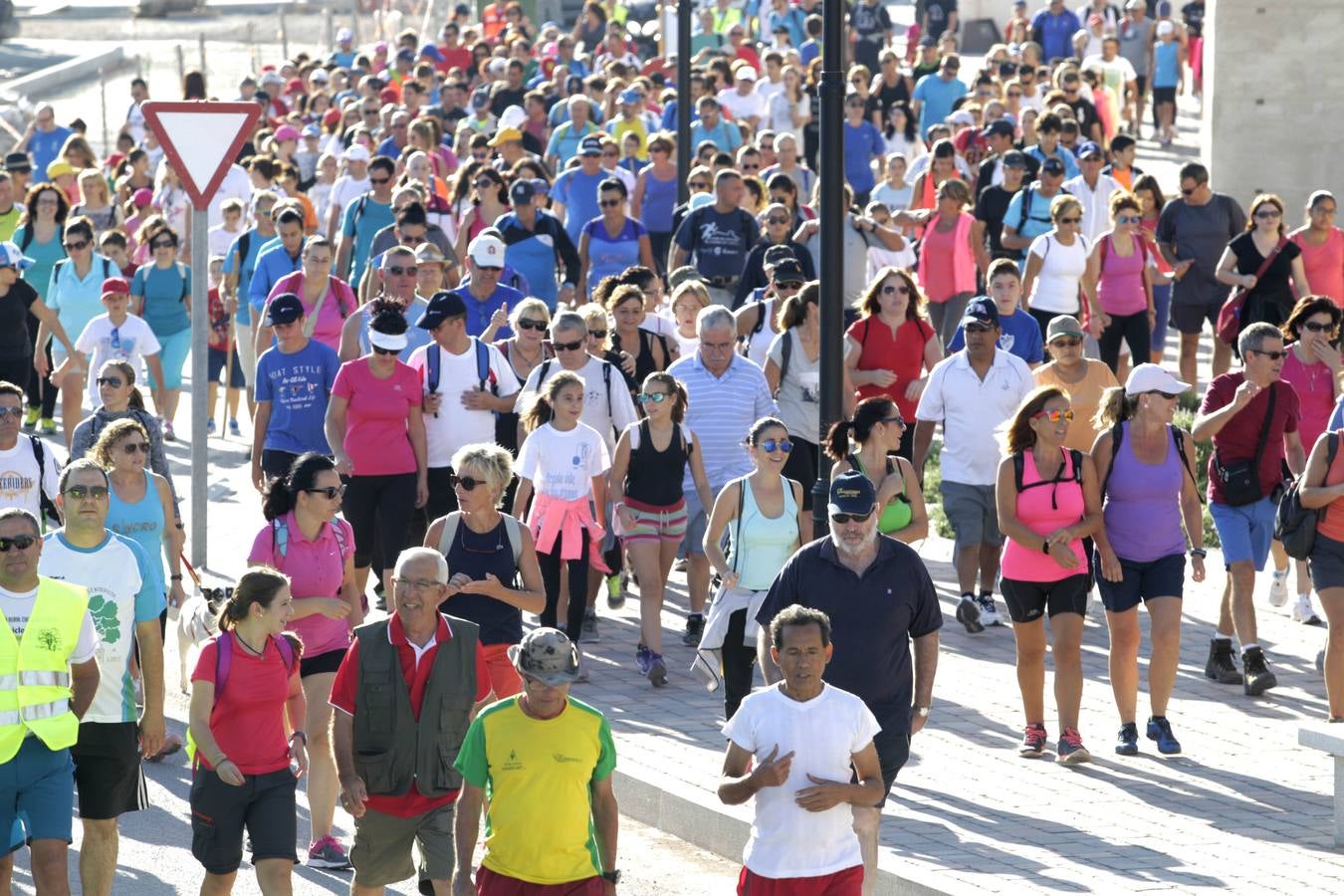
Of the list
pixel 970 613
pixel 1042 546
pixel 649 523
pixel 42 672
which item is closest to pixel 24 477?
pixel 649 523

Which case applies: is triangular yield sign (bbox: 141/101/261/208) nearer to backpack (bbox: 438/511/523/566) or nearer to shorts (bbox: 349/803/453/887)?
backpack (bbox: 438/511/523/566)

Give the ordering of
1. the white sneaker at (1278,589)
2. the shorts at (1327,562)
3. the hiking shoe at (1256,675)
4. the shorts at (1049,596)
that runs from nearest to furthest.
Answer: the shorts at (1049,596), the shorts at (1327,562), the hiking shoe at (1256,675), the white sneaker at (1278,589)

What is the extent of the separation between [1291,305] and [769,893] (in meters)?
10.9

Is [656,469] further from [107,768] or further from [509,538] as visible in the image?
[107,768]

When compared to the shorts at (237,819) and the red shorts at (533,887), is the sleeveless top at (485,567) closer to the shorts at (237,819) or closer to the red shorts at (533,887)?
the shorts at (237,819)

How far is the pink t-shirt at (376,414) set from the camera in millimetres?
12688

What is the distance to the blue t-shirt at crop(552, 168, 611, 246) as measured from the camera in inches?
819

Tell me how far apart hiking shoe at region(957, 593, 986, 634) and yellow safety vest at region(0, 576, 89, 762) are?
6.07m

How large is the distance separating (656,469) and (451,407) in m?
1.26

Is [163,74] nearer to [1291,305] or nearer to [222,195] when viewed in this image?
[222,195]

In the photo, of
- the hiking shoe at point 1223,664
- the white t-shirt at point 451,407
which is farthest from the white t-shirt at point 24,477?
the hiking shoe at point 1223,664

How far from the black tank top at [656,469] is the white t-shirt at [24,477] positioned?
2.86m

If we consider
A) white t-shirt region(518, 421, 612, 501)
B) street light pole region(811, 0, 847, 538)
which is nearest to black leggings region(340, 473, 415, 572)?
white t-shirt region(518, 421, 612, 501)

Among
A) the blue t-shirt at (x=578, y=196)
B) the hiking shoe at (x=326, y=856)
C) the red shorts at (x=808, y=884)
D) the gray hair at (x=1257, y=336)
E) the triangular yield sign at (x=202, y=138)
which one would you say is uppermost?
the triangular yield sign at (x=202, y=138)
